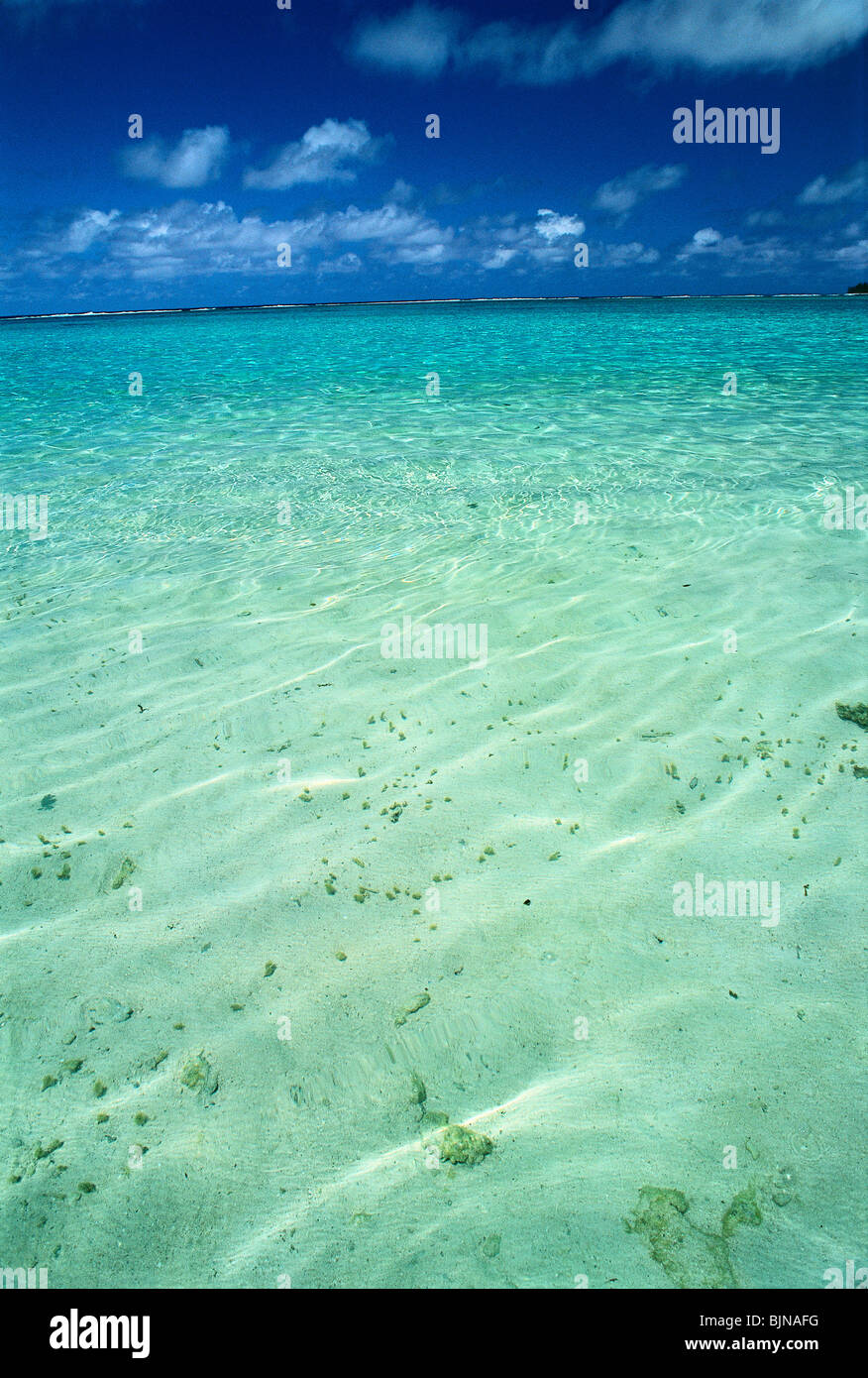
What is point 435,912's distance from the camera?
98.6 inches

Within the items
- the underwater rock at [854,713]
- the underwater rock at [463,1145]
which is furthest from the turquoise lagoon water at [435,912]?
the underwater rock at [854,713]

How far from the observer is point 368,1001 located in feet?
7.20

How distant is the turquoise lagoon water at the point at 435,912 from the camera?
66.6 inches

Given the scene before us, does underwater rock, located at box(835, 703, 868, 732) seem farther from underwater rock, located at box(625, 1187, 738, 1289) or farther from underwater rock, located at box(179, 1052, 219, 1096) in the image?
underwater rock, located at box(179, 1052, 219, 1096)

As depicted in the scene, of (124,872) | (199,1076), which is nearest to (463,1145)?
(199,1076)

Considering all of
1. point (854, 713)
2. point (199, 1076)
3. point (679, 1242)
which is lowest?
point (679, 1242)

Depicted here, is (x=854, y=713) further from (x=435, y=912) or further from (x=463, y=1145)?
(x=463, y=1145)

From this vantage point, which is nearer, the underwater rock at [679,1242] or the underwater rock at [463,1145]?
the underwater rock at [679,1242]

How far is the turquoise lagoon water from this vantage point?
5.55 ft

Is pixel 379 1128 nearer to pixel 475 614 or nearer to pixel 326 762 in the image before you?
pixel 326 762

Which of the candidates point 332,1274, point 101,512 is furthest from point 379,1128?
point 101,512

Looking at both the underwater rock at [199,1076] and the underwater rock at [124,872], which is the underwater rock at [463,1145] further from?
the underwater rock at [124,872]

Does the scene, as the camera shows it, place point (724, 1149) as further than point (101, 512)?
No

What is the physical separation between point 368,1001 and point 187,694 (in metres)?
2.22
